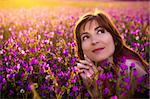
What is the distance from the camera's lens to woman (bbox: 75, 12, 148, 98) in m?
2.01

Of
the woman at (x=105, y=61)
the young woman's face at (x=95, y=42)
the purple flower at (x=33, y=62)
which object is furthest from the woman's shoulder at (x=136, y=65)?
the purple flower at (x=33, y=62)

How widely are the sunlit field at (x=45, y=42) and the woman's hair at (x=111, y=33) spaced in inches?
2.0

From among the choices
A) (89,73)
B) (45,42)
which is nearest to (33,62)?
(45,42)

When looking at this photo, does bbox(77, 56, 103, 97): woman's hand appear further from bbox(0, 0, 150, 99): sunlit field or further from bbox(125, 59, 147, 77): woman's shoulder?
bbox(125, 59, 147, 77): woman's shoulder

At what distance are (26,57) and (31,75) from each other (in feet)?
0.36

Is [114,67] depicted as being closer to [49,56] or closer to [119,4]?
[49,56]

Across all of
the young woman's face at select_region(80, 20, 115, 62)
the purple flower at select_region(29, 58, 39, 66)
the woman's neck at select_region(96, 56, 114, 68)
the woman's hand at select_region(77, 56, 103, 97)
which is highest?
the young woman's face at select_region(80, 20, 115, 62)

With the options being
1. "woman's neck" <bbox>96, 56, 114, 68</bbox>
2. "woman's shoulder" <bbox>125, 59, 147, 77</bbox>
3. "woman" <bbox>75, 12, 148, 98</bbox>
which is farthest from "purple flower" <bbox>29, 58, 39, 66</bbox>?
"woman's shoulder" <bbox>125, 59, 147, 77</bbox>

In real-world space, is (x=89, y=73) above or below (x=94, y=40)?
below

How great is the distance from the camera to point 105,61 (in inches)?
83.6

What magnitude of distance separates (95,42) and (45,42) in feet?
0.91

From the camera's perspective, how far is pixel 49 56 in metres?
2.13

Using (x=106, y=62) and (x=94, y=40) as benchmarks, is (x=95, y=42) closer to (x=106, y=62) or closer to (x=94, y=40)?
(x=94, y=40)

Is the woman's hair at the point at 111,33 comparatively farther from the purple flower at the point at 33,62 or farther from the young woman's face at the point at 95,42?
the purple flower at the point at 33,62
